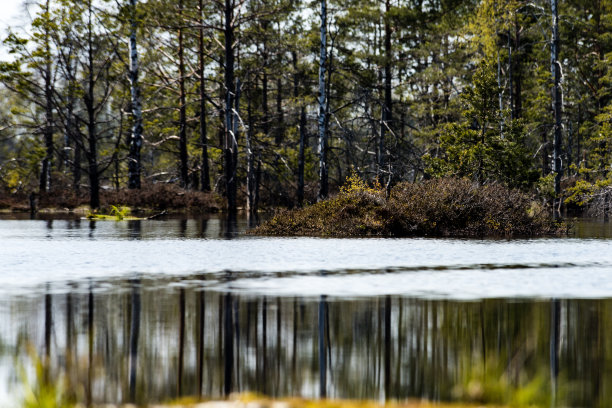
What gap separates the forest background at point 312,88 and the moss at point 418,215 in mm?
5971

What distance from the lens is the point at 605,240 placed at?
2161 cm

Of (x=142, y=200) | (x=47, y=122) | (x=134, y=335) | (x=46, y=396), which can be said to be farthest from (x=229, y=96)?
(x=46, y=396)

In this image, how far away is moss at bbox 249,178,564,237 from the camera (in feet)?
81.8

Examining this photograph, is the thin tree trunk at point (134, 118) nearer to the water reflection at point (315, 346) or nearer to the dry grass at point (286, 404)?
the water reflection at point (315, 346)

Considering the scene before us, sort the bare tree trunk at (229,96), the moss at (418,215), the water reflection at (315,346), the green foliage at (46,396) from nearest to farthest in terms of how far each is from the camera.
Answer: the green foliage at (46,396)
the water reflection at (315,346)
the moss at (418,215)
the bare tree trunk at (229,96)

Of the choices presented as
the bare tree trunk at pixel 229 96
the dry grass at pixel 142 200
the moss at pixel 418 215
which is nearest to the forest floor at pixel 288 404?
the moss at pixel 418 215

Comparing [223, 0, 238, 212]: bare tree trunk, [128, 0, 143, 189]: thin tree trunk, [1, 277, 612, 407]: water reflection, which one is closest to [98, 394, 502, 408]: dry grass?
[1, 277, 612, 407]: water reflection

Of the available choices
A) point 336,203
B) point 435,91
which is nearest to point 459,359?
point 336,203

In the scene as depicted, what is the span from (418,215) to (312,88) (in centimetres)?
2795

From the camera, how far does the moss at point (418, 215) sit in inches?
982

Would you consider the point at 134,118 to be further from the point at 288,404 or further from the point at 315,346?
the point at 288,404

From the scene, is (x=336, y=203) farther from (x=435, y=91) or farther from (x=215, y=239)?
(x=435, y=91)

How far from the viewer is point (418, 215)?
2508cm

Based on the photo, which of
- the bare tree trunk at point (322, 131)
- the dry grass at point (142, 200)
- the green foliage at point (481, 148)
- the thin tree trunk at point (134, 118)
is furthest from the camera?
the thin tree trunk at point (134, 118)
